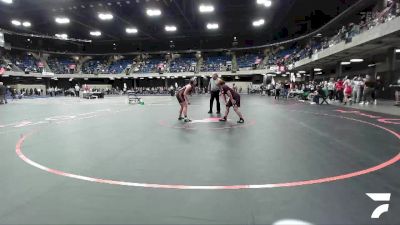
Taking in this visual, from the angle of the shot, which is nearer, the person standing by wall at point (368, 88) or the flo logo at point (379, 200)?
the flo logo at point (379, 200)

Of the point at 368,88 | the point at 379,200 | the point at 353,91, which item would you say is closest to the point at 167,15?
the point at 353,91

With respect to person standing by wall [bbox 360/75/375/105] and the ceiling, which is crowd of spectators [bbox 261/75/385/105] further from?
the ceiling

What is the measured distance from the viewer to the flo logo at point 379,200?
9.50 ft

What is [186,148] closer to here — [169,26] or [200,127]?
[200,127]

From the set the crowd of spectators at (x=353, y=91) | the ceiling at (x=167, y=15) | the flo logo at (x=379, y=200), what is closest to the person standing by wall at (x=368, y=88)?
the crowd of spectators at (x=353, y=91)

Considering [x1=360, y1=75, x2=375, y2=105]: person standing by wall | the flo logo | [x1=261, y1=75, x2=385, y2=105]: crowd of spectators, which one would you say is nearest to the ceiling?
[x1=261, y1=75, x2=385, y2=105]: crowd of spectators

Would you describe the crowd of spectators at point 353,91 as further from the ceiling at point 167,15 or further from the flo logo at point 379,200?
the flo logo at point 379,200

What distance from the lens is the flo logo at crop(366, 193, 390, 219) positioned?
114 inches

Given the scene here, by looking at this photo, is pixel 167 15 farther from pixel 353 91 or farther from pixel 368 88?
pixel 368 88

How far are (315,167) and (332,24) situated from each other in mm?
33415

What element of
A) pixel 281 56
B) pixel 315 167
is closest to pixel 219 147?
pixel 315 167

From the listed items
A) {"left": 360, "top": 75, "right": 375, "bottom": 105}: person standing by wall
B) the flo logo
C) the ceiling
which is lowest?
the flo logo

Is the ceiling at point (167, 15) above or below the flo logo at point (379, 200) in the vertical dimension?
above

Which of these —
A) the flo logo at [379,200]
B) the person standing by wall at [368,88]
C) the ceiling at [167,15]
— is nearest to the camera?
the flo logo at [379,200]
